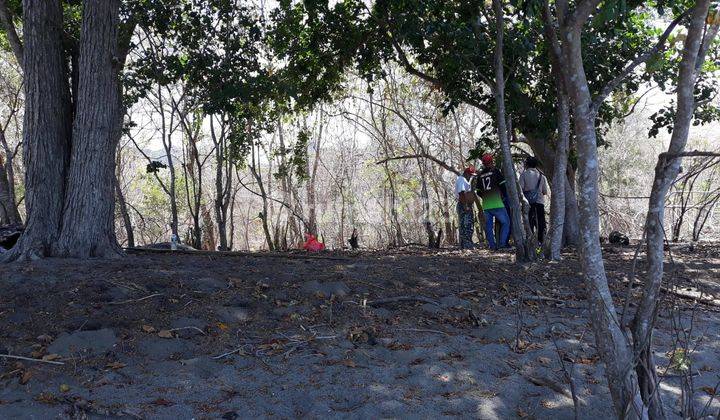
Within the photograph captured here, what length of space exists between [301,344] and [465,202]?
6.21 meters

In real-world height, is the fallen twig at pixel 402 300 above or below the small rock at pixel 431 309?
above

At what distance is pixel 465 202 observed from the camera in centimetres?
1102

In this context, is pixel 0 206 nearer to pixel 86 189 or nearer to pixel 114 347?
pixel 86 189

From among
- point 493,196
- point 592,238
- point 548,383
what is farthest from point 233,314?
point 493,196

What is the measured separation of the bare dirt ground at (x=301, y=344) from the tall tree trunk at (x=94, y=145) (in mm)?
460

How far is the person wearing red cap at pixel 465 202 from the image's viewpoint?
1092cm

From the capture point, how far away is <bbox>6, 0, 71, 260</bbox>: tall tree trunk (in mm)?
7168

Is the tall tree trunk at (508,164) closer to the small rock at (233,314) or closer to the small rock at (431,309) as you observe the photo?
the small rock at (431,309)

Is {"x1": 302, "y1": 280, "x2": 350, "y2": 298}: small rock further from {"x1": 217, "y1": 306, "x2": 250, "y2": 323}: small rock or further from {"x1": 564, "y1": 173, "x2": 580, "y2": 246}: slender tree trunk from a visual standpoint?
{"x1": 564, "y1": 173, "x2": 580, "y2": 246}: slender tree trunk

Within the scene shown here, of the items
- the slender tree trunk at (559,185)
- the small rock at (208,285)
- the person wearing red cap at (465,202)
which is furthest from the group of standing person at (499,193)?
the small rock at (208,285)

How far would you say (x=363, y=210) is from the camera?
24.1 metres

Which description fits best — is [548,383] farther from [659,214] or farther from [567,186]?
[567,186]

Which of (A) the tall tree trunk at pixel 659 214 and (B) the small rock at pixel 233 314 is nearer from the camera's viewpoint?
(A) the tall tree trunk at pixel 659 214

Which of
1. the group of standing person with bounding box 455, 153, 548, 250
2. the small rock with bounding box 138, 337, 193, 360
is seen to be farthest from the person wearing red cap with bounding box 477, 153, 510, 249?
the small rock with bounding box 138, 337, 193, 360
